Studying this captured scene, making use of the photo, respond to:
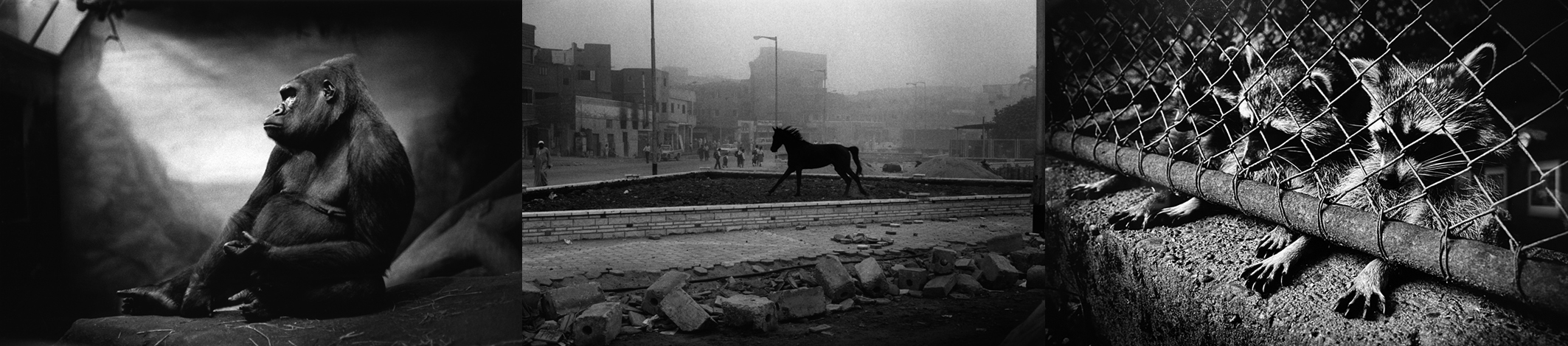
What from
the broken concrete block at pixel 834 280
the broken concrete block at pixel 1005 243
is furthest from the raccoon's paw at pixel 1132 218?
the broken concrete block at pixel 834 280

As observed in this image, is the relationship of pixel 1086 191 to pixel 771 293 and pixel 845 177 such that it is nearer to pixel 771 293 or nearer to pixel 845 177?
pixel 845 177

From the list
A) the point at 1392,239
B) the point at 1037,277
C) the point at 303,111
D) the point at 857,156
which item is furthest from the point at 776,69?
the point at 1392,239

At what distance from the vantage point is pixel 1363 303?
1770mm

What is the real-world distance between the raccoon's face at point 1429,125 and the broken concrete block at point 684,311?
236 centimetres

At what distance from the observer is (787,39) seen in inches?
141

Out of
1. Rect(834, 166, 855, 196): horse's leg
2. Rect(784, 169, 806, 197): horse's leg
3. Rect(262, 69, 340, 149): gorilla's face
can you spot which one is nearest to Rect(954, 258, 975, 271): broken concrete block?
Rect(834, 166, 855, 196): horse's leg

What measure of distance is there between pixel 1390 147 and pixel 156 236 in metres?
4.08

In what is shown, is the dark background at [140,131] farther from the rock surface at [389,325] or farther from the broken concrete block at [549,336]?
the broken concrete block at [549,336]

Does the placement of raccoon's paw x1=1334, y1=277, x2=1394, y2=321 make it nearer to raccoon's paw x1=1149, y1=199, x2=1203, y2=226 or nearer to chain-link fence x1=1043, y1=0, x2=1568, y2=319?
chain-link fence x1=1043, y1=0, x2=1568, y2=319

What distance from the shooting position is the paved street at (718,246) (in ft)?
11.8

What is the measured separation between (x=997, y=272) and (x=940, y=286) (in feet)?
0.90

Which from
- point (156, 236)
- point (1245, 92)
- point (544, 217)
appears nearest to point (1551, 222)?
point (1245, 92)

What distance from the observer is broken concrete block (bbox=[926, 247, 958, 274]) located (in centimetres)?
361

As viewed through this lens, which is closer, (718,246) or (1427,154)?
(1427,154)
